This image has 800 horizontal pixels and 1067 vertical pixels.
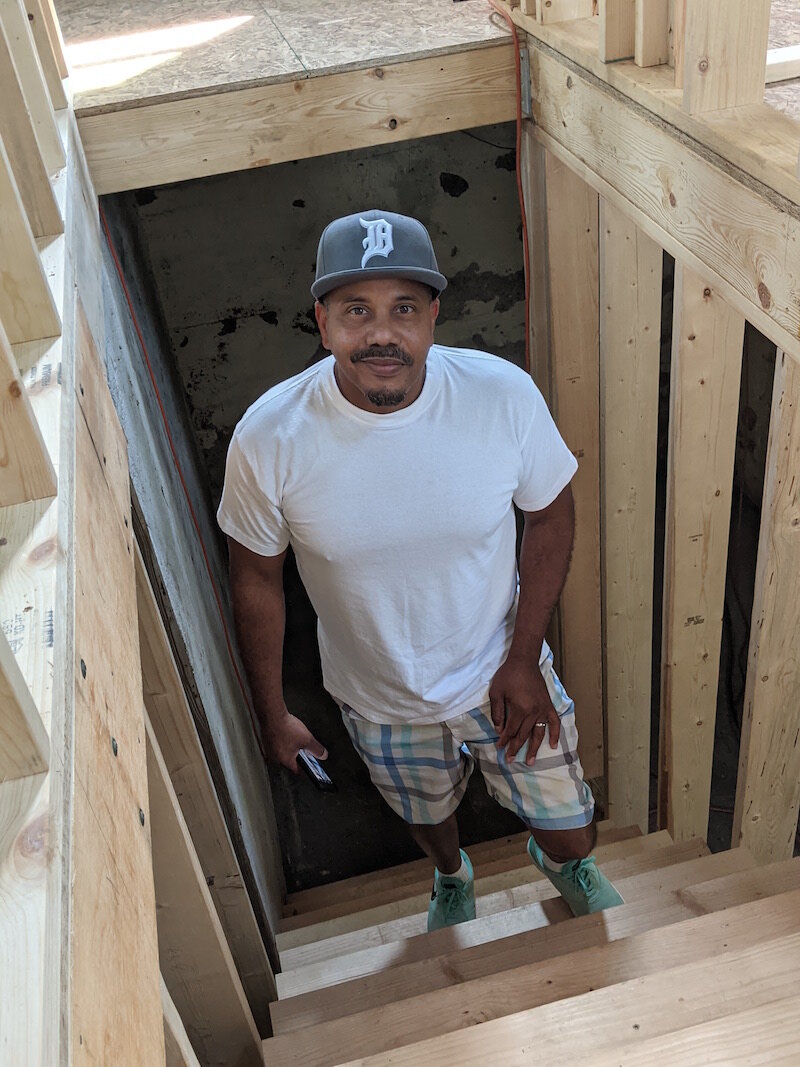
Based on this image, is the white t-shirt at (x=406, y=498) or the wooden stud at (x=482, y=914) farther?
the wooden stud at (x=482, y=914)

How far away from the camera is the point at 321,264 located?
203 cm

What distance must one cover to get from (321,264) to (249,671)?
0.94m

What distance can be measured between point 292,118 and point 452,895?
208cm

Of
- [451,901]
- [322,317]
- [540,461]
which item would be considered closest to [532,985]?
[451,901]

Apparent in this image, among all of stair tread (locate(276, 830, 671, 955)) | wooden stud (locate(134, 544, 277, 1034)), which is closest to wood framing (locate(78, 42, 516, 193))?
wooden stud (locate(134, 544, 277, 1034))

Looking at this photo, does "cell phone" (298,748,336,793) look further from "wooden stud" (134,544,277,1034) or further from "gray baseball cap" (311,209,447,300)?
"gray baseball cap" (311,209,447,300)

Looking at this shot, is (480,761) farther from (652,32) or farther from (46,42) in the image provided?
(46,42)

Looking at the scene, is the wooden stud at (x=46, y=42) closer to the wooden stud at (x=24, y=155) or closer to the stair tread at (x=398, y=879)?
the wooden stud at (x=24, y=155)

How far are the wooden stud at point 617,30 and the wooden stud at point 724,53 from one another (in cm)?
39

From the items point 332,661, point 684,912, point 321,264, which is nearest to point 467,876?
point 684,912

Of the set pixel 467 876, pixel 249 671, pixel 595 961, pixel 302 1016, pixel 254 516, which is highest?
pixel 254 516

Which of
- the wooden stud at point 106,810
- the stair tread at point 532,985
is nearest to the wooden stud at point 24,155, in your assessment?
the wooden stud at point 106,810

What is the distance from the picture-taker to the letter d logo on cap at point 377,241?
192cm

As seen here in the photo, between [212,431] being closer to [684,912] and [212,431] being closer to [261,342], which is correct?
[261,342]
